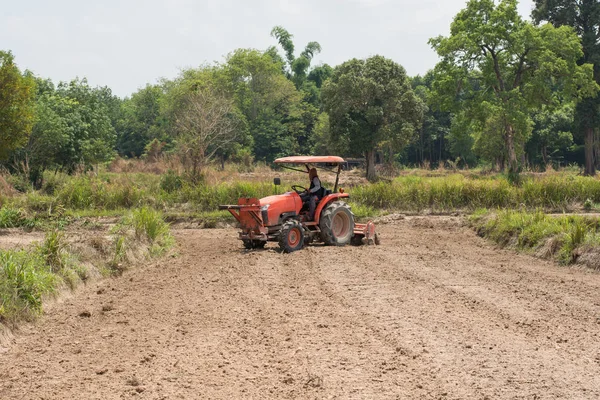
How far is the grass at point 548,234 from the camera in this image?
12.5 metres

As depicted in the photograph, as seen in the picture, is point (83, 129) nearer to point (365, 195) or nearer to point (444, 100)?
point (365, 195)

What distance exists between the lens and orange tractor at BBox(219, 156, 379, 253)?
44.5ft

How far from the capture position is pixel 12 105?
22.7 m

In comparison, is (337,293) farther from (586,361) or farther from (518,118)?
(518,118)

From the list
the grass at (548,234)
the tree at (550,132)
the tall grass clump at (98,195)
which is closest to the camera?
the grass at (548,234)

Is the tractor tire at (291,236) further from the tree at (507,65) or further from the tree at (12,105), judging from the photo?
the tree at (507,65)

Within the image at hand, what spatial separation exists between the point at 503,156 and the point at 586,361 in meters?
46.3

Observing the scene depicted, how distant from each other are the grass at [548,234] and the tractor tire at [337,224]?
361 centimetres

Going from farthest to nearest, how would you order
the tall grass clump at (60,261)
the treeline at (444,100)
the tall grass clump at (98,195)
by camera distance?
the treeline at (444,100), the tall grass clump at (98,195), the tall grass clump at (60,261)

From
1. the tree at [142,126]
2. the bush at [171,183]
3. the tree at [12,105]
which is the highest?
the tree at [142,126]

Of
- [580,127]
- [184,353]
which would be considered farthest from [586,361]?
[580,127]

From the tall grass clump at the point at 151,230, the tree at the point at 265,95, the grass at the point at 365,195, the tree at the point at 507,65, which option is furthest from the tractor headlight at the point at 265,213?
the tree at the point at 265,95

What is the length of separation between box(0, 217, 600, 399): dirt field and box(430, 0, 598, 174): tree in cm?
2726

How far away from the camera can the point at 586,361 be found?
20.7ft
